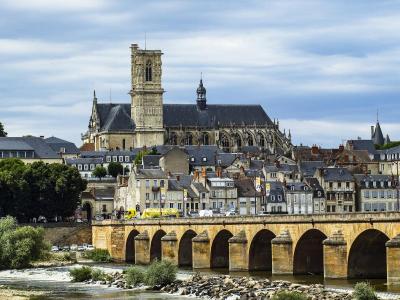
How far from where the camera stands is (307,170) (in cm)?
15938

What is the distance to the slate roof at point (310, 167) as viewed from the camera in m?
157

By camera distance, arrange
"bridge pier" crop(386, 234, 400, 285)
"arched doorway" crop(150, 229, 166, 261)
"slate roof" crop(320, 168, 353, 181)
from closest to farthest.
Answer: "bridge pier" crop(386, 234, 400, 285), "arched doorway" crop(150, 229, 166, 261), "slate roof" crop(320, 168, 353, 181)

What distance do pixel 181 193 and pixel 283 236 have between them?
206 ft

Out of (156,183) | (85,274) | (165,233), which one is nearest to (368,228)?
(85,274)

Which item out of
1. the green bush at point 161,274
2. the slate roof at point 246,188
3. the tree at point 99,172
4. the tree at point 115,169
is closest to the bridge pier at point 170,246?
the green bush at point 161,274

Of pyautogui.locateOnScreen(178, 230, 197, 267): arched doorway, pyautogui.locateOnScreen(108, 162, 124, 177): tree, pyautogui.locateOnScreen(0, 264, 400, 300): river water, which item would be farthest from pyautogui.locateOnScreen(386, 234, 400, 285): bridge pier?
pyautogui.locateOnScreen(108, 162, 124, 177): tree

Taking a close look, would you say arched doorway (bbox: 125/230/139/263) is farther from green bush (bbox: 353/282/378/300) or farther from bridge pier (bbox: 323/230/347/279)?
green bush (bbox: 353/282/378/300)

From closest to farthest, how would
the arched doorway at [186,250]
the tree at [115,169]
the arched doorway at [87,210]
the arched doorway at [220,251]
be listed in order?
the arched doorway at [220,251] < the arched doorway at [186,250] < the arched doorway at [87,210] < the tree at [115,169]

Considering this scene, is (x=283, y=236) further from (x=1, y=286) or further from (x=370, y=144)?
(x=370, y=144)

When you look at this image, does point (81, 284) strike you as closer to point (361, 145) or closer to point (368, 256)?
point (368, 256)

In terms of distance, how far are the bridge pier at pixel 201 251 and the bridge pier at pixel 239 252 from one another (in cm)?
561

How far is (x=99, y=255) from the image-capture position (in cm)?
10925

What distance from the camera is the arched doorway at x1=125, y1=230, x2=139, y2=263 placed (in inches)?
4269

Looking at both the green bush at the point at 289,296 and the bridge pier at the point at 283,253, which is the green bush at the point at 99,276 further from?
the green bush at the point at 289,296
